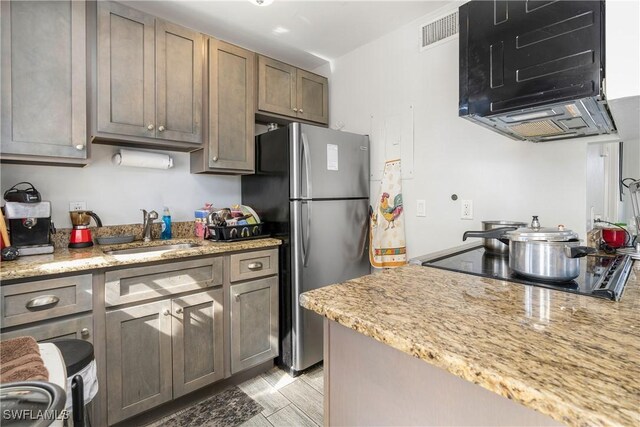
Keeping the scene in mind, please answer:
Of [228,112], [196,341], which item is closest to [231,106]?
[228,112]

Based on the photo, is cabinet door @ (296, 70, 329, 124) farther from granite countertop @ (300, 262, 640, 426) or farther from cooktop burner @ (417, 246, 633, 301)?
granite countertop @ (300, 262, 640, 426)

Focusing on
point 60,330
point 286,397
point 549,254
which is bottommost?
point 286,397

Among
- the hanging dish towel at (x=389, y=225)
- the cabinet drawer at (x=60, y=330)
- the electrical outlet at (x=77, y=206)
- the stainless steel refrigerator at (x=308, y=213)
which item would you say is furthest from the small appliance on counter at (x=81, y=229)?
the hanging dish towel at (x=389, y=225)

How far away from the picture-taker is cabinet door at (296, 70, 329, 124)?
2.64 metres

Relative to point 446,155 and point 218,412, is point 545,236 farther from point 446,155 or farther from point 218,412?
point 218,412

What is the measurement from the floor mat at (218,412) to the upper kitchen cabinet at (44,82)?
1506 mm

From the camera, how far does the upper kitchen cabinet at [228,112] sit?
2.13 meters

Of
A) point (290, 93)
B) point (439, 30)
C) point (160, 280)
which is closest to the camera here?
point (160, 280)

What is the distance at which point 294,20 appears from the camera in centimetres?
220

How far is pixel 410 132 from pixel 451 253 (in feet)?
3.71

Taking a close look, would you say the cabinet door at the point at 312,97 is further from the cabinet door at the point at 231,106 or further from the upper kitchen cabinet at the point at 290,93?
the cabinet door at the point at 231,106

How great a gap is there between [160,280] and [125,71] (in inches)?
47.9

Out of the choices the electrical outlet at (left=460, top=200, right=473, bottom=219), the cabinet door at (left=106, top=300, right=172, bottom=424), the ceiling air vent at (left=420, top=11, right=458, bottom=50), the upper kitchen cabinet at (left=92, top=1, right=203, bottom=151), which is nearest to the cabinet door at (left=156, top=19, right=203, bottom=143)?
the upper kitchen cabinet at (left=92, top=1, right=203, bottom=151)

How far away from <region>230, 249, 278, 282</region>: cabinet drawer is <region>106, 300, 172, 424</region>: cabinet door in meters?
0.43
